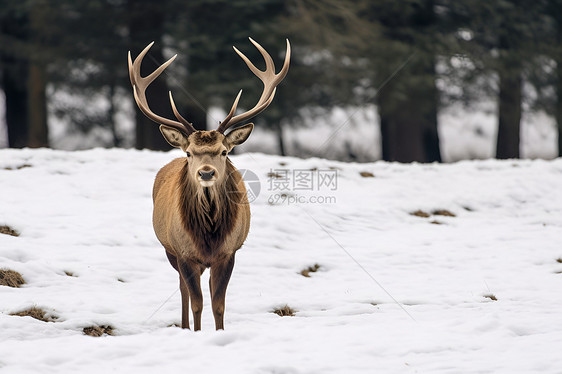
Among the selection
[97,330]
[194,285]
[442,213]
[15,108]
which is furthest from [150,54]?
[97,330]

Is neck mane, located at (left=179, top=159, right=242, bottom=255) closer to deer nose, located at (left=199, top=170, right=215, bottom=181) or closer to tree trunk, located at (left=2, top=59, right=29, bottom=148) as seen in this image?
deer nose, located at (left=199, top=170, right=215, bottom=181)

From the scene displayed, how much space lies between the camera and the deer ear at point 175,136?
5547 mm

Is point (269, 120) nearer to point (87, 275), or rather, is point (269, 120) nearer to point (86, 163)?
point (86, 163)

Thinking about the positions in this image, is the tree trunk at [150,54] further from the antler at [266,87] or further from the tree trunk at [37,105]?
the antler at [266,87]

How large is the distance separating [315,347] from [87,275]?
9.38 ft

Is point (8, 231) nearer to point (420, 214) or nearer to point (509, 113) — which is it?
point (420, 214)

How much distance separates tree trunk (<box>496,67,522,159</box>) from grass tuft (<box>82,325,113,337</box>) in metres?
12.6

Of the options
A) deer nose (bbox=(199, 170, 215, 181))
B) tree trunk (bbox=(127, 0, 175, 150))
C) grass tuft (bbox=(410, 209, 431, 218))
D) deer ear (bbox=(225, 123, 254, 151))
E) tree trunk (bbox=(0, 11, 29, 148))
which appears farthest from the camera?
tree trunk (bbox=(0, 11, 29, 148))

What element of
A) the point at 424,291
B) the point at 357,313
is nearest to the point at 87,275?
the point at 357,313

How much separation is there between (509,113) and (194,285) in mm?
12792

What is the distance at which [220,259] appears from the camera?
5.51 metres

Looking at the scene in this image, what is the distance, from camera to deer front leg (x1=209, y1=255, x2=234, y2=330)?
17.7 feet

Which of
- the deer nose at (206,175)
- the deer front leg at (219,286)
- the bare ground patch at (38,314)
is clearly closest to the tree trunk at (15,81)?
the bare ground patch at (38,314)

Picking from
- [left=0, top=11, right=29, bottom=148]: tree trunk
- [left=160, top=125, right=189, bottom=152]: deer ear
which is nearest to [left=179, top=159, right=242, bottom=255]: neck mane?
[left=160, top=125, right=189, bottom=152]: deer ear
